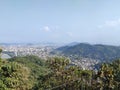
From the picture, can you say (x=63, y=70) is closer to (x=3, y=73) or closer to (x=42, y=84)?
(x=42, y=84)

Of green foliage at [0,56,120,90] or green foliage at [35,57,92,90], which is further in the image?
green foliage at [35,57,92,90]

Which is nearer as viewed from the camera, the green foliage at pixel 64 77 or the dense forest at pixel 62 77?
the dense forest at pixel 62 77

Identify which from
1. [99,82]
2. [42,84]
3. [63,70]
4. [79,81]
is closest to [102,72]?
[99,82]

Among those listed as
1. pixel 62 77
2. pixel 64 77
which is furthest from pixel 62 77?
pixel 64 77

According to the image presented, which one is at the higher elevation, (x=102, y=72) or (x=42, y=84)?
(x=102, y=72)

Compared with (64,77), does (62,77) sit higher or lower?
lower

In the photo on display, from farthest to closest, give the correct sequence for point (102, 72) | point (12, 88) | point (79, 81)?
1. point (79, 81)
2. point (102, 72)
3. point (12, 88)

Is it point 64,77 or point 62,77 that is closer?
point 64,77

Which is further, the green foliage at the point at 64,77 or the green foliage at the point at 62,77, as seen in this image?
the green foliage at the point at 64,77

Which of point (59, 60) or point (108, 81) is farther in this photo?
point (59, 60)

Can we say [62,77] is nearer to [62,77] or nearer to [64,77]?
[62,77]

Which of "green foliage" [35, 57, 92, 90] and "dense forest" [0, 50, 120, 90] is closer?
"dense forest" [0, 50, 120, 90]
